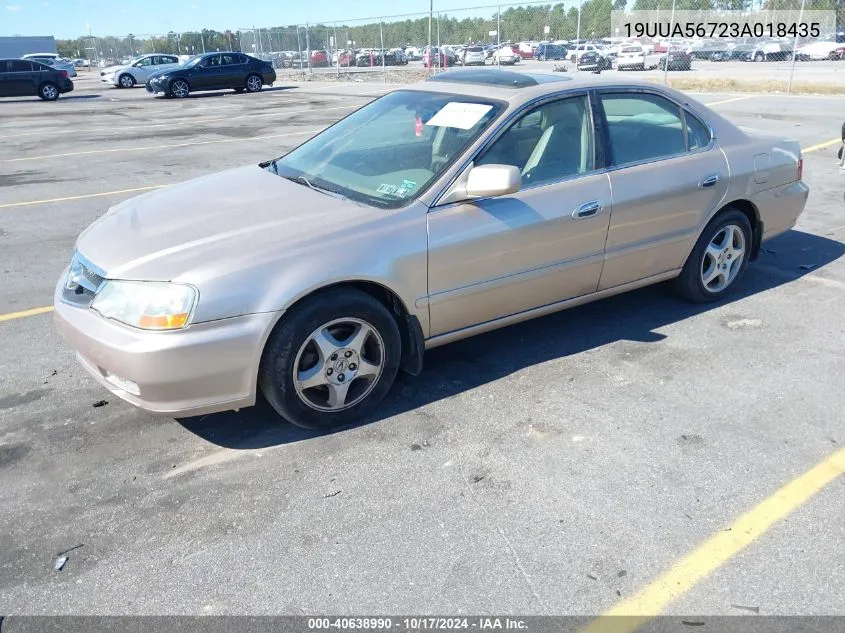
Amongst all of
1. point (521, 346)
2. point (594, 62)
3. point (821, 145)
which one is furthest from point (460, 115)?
point (594, 62)

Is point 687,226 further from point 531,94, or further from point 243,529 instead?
point 243,529

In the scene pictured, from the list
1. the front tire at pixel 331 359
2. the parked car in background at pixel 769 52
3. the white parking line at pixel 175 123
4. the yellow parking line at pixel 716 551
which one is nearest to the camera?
the yellow parking line at pixel 716 551

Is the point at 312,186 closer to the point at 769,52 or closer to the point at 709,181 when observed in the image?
the point at 709,181

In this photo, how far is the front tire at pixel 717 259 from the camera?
4.87m

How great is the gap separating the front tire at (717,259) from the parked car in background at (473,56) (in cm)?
3750

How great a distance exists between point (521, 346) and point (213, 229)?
6.78 feet

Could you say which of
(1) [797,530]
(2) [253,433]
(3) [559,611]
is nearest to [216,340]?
(2) [253,433]

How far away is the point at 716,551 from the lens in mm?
2709

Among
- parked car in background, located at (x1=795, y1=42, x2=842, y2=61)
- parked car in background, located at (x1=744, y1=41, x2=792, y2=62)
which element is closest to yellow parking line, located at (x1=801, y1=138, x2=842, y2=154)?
parked car in background, located at (x1=744, y1=41, x2=792, y2=62)

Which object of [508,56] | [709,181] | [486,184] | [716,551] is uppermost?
[508,56]

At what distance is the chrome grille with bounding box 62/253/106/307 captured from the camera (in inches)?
131

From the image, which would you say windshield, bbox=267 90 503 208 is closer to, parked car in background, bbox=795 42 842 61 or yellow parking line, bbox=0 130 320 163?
yellow parking line, bbox=0 130 320 163

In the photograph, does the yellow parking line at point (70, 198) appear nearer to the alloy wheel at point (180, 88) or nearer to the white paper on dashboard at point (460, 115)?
the white paper on dashboard at point (460, 115)

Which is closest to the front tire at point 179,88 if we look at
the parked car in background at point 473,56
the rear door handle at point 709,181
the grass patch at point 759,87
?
the grass patch at point 759,87
